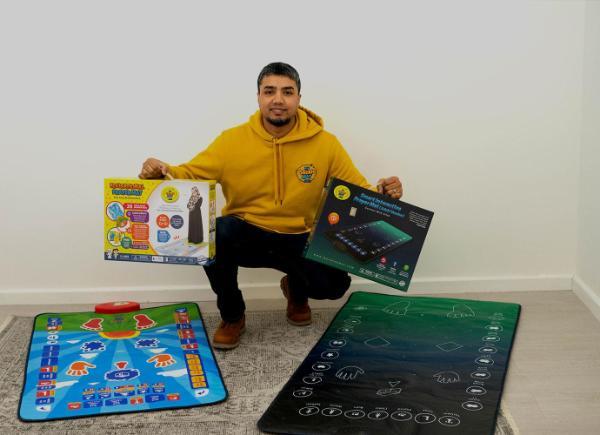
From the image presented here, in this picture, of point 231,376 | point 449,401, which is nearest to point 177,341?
point 231,376

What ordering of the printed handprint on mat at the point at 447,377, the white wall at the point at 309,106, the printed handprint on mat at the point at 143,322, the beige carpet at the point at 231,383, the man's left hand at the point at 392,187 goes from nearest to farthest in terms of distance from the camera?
the beige carpet at the point at 231,383
the printed handprint on mat at the point at 447,377
the man's left hand at the point at 392,187
the printed handprint on mat at the point at 143,322
the white wall at the point at 309,106

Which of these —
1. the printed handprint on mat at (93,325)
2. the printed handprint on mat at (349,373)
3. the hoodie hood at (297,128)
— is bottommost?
the printed handprint on mat at (93,325)

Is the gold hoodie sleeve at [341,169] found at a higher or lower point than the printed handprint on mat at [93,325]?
higher

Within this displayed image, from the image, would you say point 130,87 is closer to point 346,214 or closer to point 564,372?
point 346,214

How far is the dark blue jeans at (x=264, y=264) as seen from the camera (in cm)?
234

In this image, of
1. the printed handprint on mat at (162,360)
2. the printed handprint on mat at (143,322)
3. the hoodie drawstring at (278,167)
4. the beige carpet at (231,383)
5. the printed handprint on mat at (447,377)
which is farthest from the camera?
the printed handprint on mat at (143,322)

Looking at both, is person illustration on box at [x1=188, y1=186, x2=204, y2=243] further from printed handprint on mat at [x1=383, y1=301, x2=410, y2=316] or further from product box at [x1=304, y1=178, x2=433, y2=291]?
printed handprint on mat at [x1=383, y1=301, x2=410, y2=316]

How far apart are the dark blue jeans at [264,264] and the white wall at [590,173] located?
89 cm

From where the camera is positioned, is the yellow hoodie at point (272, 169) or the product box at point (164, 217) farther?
the yellow hoodie at point (272, 169)

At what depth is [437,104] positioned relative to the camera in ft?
8.85

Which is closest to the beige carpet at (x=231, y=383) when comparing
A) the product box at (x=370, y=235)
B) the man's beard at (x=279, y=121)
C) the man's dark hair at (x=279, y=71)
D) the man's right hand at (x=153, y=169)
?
the product box at (x=370, y=235)

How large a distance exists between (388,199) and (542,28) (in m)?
0.95

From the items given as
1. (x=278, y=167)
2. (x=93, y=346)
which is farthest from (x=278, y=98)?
(x=93, y=346)

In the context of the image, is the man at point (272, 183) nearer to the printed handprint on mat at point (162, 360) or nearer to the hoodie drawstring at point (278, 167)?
the hoodie drawstring at point (278, 167)
